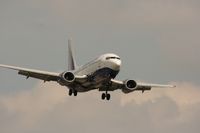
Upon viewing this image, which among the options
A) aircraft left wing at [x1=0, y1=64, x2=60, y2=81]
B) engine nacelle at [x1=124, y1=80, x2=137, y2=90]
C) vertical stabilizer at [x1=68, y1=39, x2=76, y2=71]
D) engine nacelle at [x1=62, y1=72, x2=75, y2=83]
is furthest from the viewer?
Result: vertical stabilizer at [x1=68, y1=39, x2=76, y2=71]

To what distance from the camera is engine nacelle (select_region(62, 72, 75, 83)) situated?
420ft

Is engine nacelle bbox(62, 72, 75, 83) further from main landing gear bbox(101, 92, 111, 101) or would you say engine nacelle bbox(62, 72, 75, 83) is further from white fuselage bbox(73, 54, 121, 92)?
main landing gear bbox(101, 92, 111, 101)

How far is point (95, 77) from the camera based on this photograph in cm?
12569

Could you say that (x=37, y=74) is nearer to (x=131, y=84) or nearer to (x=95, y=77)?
(x=95, y=77)

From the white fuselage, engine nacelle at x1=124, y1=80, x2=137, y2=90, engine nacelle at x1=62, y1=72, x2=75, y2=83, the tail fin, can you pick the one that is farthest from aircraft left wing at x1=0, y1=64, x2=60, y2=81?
the tail fin

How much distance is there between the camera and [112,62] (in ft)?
412

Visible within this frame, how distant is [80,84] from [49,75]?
4690mm

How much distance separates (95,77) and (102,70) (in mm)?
1343

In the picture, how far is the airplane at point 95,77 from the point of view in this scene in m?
126

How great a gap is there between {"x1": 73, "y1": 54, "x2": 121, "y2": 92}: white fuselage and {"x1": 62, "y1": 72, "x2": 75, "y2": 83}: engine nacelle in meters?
1.83

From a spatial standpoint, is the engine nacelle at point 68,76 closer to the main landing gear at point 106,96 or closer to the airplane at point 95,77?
the airplane at point 95,77

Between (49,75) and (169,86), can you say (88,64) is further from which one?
(169,86)

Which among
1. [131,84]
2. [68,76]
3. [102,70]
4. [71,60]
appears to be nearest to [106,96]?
[131,84]

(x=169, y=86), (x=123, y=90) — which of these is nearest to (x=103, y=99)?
(x=123, y=90)
